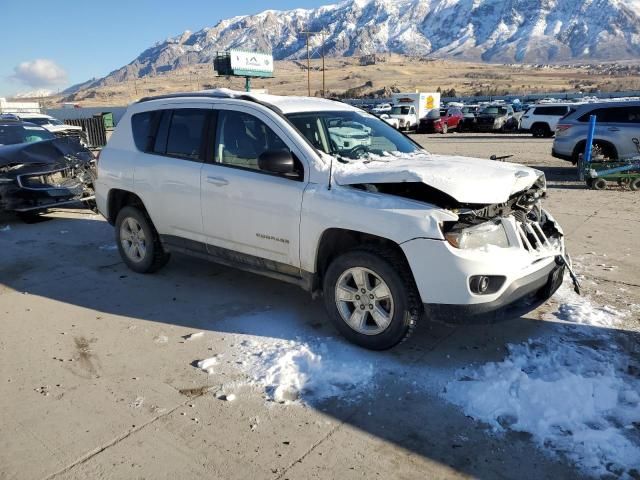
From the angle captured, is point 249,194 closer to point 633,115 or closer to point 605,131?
point 605,131

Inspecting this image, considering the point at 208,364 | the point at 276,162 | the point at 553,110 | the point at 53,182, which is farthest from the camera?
the point at 553,110

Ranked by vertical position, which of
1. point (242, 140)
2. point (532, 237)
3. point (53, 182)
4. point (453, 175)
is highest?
point (242, 140)

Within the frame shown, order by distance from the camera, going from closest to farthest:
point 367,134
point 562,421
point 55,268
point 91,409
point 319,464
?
1. point 319,464
2. point 562,421
3. point 91,409
4. point 367,134
5. point 55,268

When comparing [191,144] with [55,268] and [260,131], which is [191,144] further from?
[55,268]

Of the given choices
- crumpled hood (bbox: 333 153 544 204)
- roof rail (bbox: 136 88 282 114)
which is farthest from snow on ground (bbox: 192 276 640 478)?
roof rail (bbox: 136 88 282 114)

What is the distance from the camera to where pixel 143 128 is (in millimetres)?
5816

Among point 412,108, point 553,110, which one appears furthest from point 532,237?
point 412,108

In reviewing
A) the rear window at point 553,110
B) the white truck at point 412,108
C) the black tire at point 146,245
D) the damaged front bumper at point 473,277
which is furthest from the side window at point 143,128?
the white truck at point 412,108

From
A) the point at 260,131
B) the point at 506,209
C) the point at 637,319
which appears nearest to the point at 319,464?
the point at 506,209

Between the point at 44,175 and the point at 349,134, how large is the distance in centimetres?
610

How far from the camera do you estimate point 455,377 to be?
381 cm

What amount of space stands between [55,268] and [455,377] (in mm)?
4891

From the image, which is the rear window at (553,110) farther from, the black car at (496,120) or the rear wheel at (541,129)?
the black car at (496,120)

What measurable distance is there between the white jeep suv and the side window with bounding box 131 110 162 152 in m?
0.03
